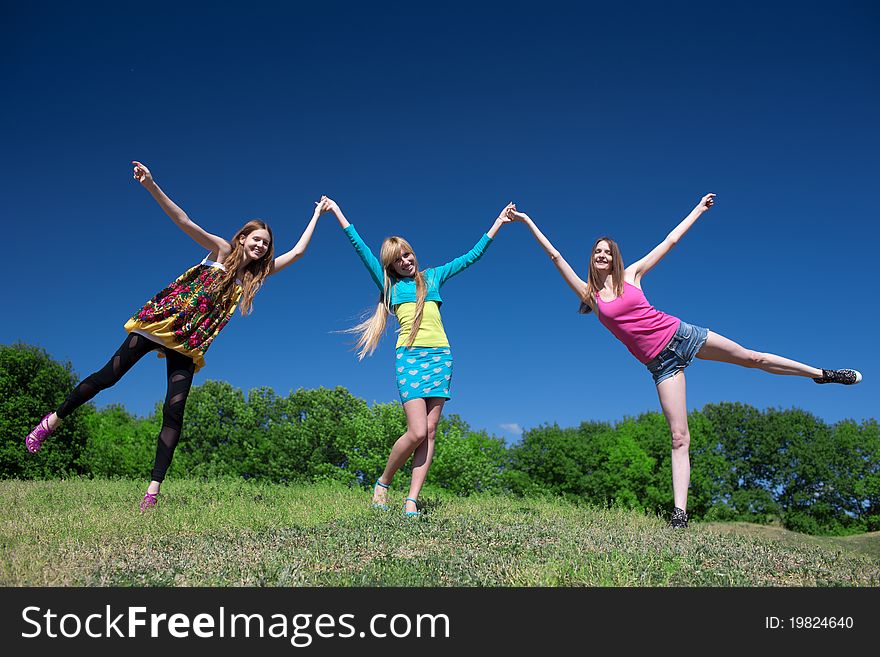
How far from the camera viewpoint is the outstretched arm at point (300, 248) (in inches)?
308

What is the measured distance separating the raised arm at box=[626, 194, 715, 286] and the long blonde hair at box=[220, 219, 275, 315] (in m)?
4.47

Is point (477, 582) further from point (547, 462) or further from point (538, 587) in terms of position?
point (547, 462)

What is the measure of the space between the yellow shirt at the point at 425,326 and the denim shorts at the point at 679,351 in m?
2.67

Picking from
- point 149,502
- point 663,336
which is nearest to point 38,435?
point 149,502

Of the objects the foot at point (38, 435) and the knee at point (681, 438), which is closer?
the foot at point (38, 435)

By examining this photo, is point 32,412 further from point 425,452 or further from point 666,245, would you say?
point 666,245

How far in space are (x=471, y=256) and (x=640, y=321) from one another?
2.22 metres

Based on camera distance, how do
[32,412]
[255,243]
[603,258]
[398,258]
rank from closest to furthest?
[255,243] → [398,258] → [603,258] → [32,412]

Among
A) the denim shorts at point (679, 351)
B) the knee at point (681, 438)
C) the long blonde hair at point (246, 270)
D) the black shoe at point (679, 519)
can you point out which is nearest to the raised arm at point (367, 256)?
the long blonde hair at point (246, 270)

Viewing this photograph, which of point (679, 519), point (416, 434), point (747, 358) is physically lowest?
point (679, 519)

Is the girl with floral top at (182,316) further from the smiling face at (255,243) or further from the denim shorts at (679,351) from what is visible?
the denim shorts at (679,351)

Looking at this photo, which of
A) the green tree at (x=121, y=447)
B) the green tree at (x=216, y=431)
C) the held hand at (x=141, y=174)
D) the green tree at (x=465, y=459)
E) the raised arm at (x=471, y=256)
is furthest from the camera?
the green tree at (x=121, y=447)

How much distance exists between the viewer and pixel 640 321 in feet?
25.5
